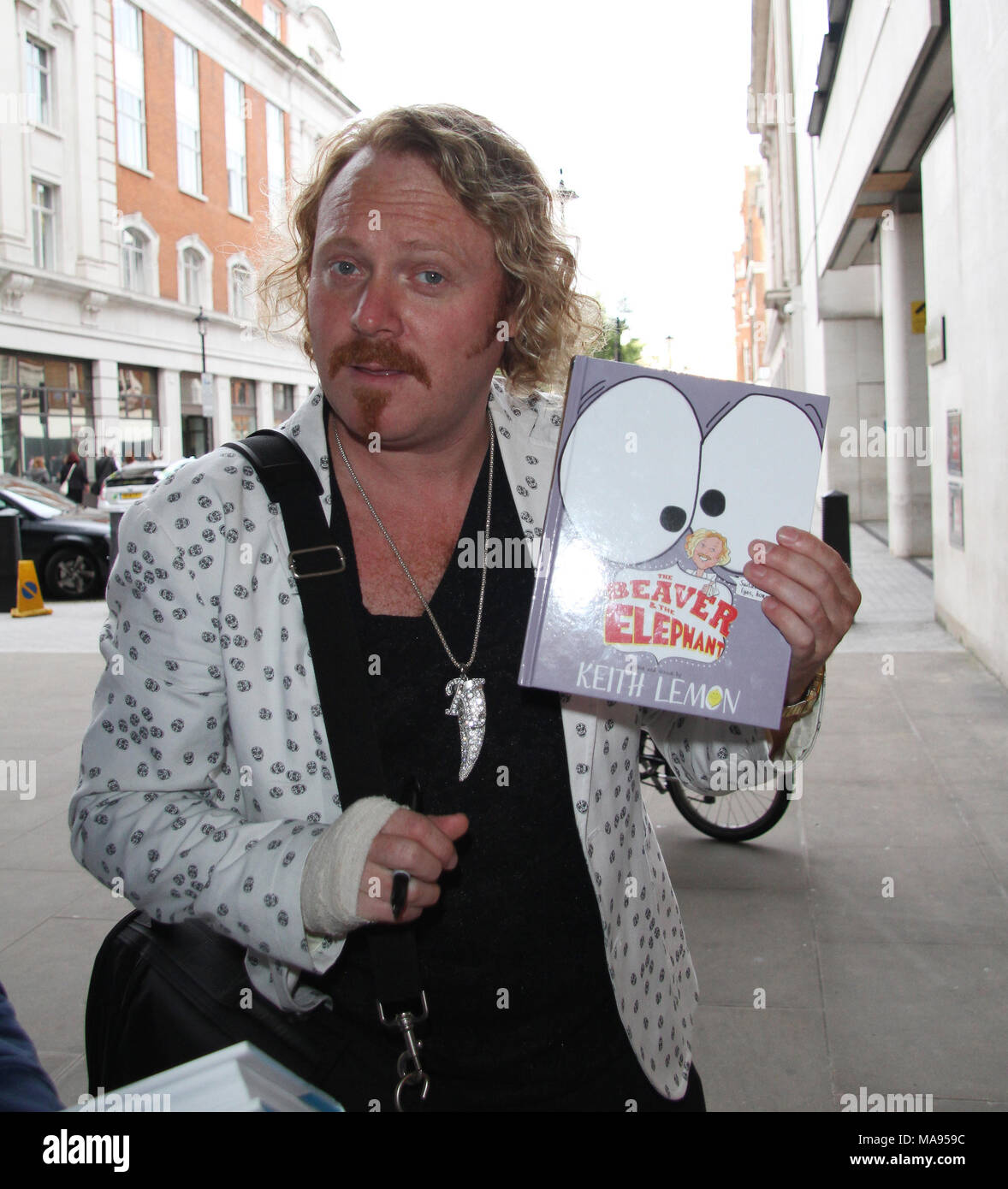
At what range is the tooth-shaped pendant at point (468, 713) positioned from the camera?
5.41 feet

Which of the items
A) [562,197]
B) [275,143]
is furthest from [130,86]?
[562,197]

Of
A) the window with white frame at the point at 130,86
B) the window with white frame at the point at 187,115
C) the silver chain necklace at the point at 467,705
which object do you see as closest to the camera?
the silver chain necklace at the point at 467,705

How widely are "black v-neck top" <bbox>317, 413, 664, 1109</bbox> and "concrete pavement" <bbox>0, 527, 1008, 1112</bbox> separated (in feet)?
5.62

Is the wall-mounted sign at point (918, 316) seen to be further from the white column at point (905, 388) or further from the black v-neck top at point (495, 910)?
the black v-neck top at point (495, 910)

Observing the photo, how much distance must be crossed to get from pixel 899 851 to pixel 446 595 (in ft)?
12.4

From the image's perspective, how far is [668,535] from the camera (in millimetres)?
1503

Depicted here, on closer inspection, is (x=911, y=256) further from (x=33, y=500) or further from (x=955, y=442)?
(x=33, y=500)

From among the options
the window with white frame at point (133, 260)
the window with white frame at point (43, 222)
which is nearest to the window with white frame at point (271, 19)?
the window with white frame at point (133, 260)

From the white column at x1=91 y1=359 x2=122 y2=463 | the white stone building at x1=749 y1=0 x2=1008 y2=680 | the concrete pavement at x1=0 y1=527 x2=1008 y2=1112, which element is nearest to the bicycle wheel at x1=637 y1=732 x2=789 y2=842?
the concrete pavement at x1=0 y1=527 x2=1008 y2=1112

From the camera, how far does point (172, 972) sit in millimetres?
1413

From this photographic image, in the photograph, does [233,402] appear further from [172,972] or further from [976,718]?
[172,972]

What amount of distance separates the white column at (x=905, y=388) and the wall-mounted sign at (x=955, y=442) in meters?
5.12

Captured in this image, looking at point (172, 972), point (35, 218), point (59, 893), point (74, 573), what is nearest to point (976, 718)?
point (59, 893)

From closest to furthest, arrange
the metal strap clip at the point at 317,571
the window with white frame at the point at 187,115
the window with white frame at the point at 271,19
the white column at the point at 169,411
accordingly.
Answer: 1. the metal strap clip at the point at 317,571
2. the white column at the point at 169,411
3. the window with white frame at the point at 187,115
4. the window with white frame at the point at 271,19
